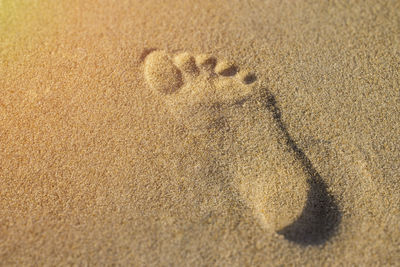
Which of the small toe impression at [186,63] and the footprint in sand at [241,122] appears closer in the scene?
the footprint in sand at [241,122]

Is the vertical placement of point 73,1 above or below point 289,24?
above

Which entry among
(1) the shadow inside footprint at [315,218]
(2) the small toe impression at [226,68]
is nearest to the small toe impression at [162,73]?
(2) the small toe impression at [226,68]

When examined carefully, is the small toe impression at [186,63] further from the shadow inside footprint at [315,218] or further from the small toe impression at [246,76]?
the shadow inside footprint at [315,218]

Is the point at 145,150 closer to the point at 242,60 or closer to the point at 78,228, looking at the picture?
the point at 78,228

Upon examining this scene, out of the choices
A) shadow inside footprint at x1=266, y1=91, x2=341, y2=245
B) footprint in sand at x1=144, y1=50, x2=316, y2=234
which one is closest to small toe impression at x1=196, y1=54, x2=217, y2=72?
footprint in sand at x1=144, y1=50, x2=316, y2=234

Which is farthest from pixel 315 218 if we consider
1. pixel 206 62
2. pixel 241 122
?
pixel 206 62

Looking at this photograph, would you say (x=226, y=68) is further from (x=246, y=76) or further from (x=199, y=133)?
(x=199, y=133)

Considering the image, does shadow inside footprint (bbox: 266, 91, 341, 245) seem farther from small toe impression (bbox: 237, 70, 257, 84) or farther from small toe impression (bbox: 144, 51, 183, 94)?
small toe impression (bbox: 144, 51, 183, 94)

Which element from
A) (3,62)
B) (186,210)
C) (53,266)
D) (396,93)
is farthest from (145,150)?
(396,93)
